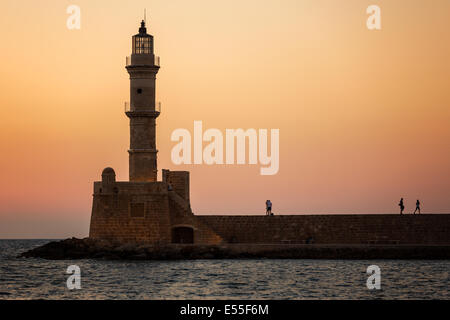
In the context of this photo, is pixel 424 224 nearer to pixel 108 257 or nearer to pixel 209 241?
pixel 209 241

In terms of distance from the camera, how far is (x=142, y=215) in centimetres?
3966

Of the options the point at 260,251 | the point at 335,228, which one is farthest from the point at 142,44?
the point at 335,228

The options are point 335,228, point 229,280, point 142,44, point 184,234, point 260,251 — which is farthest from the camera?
point 142,44

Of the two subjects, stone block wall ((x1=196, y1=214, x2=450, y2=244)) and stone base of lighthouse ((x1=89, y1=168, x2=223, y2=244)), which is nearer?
stone block wall ((x1=196, y1=214, x2=450, y2=244))

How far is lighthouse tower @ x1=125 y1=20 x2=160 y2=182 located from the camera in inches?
1601

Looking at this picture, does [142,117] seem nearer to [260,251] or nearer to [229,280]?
[260,251]

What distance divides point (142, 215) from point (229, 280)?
33.8 feet

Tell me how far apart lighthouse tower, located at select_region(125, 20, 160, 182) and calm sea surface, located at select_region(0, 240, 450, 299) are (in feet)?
16.4

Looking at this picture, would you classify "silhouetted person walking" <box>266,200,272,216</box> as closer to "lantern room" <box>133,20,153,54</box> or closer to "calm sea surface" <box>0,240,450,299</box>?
"calm sea surface" <box>0,240,450,299</box>

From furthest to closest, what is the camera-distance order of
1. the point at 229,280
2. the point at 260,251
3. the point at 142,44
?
the point at 142,44 < the point at 260,251 < the point at 229,280

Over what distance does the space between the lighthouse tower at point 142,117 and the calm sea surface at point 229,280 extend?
501cm

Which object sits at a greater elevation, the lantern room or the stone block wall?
the lantern room

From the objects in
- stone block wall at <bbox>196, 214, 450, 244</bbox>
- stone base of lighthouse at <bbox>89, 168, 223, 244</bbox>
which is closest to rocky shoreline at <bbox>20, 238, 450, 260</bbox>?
stone base of lighthouse at <bbox>89, 168, 223, 244</bbox>

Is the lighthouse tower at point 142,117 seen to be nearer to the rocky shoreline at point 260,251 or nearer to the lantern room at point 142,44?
the lantern room at point 142,44
